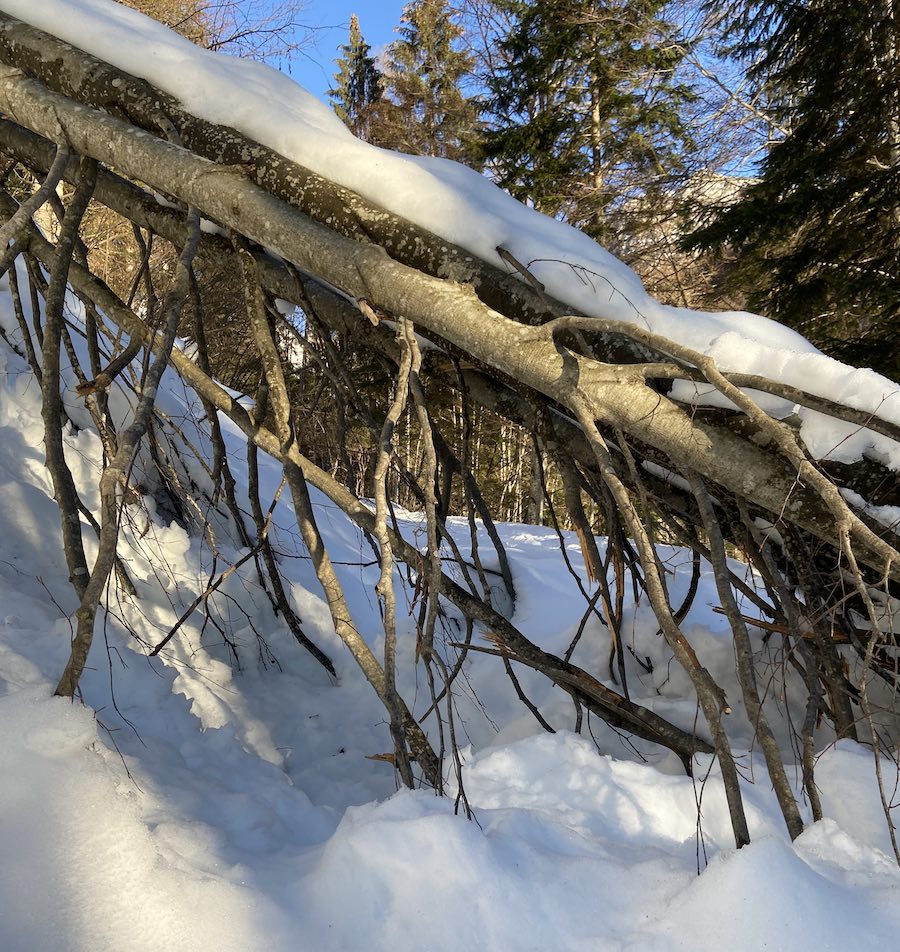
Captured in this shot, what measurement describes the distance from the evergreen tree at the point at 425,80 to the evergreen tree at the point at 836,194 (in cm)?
935

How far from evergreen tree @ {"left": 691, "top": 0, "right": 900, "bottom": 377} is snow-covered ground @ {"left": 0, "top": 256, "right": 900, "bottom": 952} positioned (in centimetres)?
321

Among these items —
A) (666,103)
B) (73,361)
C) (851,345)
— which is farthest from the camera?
(666,103)

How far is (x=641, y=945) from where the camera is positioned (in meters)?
1.11

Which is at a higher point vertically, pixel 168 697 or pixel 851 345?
pixel 851 345

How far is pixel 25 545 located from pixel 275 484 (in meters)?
2.72

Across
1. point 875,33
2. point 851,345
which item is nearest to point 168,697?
point 851,345

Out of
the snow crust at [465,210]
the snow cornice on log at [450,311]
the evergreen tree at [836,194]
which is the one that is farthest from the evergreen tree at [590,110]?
the snow cornice on log at [450,311]

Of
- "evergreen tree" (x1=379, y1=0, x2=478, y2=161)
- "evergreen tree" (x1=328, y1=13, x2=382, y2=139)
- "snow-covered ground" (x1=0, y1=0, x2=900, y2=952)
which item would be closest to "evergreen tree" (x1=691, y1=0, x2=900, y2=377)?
"snow-covered ground" (x1=0, y1=0, x2=900, y2=952)

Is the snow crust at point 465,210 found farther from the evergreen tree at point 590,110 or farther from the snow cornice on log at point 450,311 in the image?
the evergreen tree at point 590,110

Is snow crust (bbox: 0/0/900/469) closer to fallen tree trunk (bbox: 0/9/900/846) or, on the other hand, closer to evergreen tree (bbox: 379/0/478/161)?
fallen tree trunk (bbox: 0/9/900/846)

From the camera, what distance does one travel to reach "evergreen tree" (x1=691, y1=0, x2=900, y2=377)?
4.62 metres

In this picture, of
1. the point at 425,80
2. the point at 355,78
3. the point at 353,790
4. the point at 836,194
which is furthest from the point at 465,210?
the point at 355,78

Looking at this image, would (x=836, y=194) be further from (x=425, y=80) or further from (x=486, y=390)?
(x=425, y=80)

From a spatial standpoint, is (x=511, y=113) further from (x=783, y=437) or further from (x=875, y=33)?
(x=783, y=437)
